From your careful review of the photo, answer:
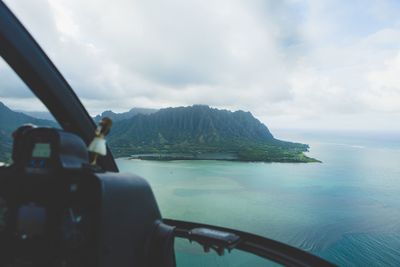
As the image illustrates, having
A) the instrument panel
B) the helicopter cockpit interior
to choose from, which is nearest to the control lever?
the helicopter cockpit interior

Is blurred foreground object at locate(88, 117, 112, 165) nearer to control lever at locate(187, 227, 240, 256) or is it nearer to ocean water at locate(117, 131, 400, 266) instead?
control lever at locate(187, 227, 240, 256)

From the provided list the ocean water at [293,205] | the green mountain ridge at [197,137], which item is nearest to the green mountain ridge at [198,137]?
the green mountain ridge at [197,137]

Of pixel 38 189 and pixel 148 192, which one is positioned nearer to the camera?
pixel 38 189

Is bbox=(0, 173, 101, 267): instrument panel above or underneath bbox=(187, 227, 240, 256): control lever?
above

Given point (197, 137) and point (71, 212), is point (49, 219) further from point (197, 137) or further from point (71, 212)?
point (197, 137)

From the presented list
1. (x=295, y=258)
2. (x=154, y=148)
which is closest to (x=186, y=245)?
(x=295, y=258)

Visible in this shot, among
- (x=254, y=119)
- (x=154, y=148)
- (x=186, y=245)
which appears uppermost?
(x=254, y=119)

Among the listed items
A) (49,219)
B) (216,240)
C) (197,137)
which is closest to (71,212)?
(49,219)

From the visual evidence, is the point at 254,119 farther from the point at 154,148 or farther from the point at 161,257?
the point at 161,257
